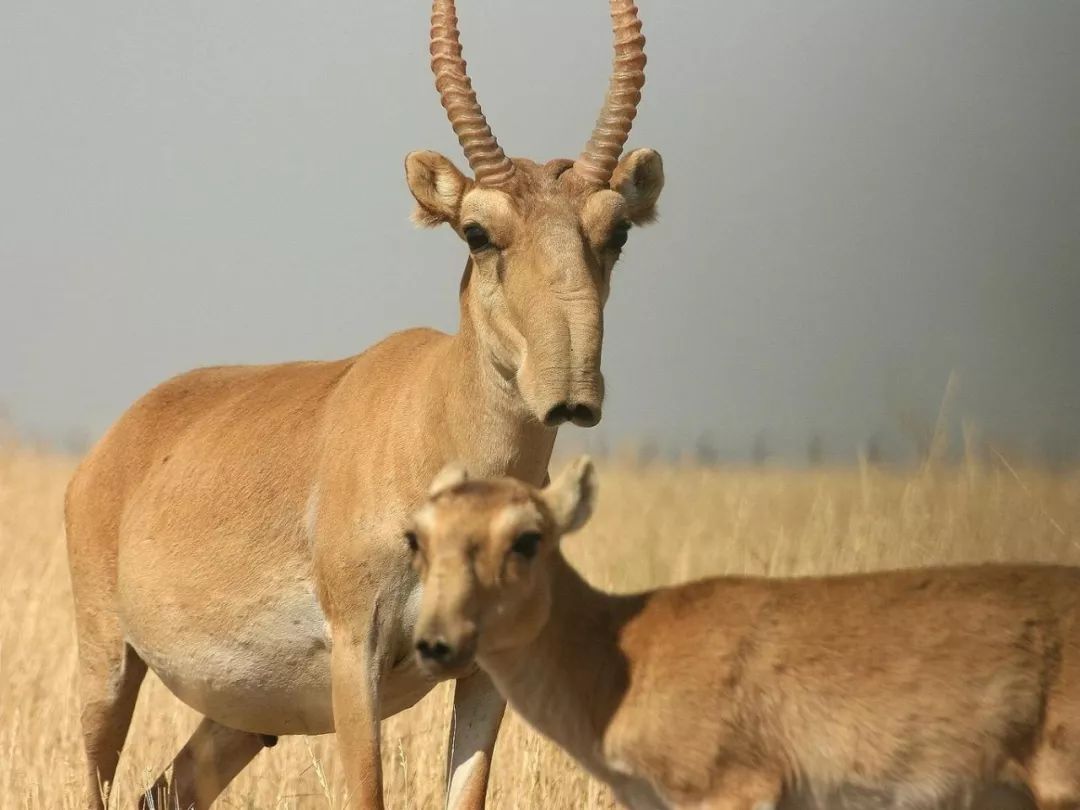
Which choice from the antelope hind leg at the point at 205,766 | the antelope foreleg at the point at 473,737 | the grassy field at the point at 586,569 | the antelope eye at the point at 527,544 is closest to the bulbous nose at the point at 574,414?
the antelope eye at the point at 527,544

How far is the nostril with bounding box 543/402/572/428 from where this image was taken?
21.8 ft

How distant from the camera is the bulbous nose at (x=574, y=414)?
664 cm

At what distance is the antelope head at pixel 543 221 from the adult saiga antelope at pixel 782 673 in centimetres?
64

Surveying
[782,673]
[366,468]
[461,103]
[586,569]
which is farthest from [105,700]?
[586,569]

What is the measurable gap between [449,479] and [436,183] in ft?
6.29

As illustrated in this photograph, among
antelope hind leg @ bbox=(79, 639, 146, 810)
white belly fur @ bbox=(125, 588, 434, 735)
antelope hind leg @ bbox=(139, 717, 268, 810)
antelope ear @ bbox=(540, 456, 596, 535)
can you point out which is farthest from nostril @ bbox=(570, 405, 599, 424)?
antelope hind leg @ bbox=(79, 639, 146, 810)

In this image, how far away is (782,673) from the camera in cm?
614

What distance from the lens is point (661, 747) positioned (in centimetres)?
604

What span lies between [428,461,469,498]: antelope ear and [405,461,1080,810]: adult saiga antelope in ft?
0.05

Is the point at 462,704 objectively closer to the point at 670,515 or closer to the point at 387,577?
the point at 387,577

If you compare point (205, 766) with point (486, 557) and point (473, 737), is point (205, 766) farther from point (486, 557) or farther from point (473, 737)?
point (486, 557)

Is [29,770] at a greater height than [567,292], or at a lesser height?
lesser

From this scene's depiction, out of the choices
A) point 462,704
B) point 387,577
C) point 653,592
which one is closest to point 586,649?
point 653,592

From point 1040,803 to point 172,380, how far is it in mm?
5912
